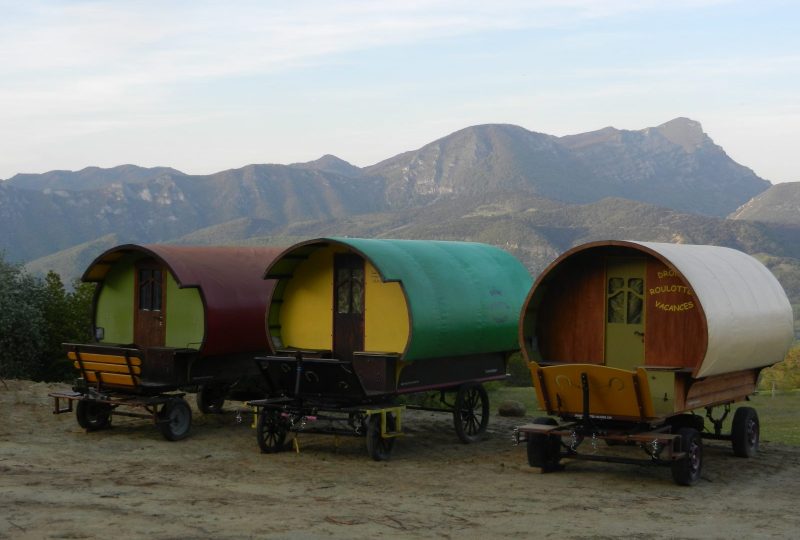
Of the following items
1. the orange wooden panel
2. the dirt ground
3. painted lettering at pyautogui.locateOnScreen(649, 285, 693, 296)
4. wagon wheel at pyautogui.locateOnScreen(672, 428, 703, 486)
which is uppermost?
painted lettering at pyautogui.locateOnScreen(649, 285, 693, 296)

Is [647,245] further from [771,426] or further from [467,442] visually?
[771,426]

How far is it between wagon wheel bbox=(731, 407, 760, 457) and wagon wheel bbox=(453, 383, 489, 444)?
429 cm

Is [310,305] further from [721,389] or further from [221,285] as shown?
[721,389]

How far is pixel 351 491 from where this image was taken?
14.2 m

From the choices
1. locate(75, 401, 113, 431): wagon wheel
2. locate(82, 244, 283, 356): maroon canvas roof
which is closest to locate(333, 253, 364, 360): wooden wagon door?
locate(82, 244, 283, 356): maroon canvas roof

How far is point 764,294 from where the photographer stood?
17.3m

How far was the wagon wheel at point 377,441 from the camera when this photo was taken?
653 inches

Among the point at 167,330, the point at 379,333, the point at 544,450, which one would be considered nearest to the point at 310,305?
the point at 379,333

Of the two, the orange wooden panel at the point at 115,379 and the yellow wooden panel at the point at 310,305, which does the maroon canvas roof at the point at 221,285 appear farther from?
the orange wooden panel at the point at 115,379

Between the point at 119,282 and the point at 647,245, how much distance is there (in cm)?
999

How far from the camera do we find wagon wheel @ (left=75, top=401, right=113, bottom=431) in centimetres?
1909

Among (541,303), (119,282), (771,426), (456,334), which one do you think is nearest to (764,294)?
(541,303)

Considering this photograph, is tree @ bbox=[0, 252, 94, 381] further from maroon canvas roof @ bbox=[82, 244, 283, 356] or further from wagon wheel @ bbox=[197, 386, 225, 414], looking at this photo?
maroon canvas roof @ bbox=[82, 244, 283, 356]

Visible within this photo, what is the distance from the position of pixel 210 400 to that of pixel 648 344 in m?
9.38
